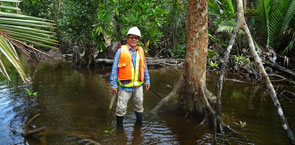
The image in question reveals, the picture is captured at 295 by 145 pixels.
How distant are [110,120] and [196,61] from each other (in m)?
2.33

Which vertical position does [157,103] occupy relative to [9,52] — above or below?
below

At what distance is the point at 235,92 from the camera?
8.33 metres

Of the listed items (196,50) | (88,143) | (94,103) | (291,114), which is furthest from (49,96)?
(291,114)

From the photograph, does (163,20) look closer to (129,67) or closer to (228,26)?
(129,67)

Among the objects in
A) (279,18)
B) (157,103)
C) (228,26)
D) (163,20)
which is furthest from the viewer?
(228,26)

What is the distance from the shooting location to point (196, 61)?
5445 mm

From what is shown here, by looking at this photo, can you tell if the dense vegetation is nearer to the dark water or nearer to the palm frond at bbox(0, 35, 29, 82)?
the dark water

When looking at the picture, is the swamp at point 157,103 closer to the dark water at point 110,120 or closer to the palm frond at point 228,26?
the dark water at point 110,120

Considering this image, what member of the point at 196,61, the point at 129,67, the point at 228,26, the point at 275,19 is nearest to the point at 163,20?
the point at 196,61

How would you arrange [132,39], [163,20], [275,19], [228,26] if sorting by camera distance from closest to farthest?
[132,39]
[163,20]
[275,19]
[228,26]

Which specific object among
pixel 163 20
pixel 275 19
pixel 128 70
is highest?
pixel 275 19

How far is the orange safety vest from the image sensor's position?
15.9 ft

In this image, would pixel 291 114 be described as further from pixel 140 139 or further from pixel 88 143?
pixel 88 143

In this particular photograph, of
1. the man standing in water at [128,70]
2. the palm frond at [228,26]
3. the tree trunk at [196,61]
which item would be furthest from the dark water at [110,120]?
the palm frond at [228,26]
